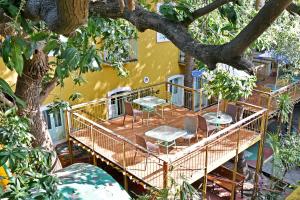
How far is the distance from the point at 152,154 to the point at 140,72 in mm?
7126

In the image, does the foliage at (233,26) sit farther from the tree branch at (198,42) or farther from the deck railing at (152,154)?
the deck railing at (152,154)

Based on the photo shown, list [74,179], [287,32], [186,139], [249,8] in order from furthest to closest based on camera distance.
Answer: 1. [287,32]
2. [186,139]
3. [249,8]
4. [74,179]

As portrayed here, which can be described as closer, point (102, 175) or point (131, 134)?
point (102, 175)

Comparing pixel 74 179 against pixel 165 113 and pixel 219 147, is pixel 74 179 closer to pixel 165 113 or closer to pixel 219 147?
pixel 219 147

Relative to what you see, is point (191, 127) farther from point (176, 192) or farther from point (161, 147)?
point (176, 192)

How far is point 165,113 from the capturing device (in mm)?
13328

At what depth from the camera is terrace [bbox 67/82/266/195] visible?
348 inches

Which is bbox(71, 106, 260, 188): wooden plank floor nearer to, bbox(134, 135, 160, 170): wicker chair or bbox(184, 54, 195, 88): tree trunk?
bbox(134, 135, 160, 170): wicker chair

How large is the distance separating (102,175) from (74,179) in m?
0.68

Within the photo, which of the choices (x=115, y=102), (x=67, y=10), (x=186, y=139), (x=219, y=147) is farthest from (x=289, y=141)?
(x=67, y=10)

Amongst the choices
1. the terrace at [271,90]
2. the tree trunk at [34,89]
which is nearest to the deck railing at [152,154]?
the tree trunk at [34,89]

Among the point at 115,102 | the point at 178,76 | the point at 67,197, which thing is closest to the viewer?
the point at 67,197

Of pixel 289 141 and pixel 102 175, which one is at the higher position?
pixel 102 175

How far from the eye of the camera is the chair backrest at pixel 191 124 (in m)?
10.7
